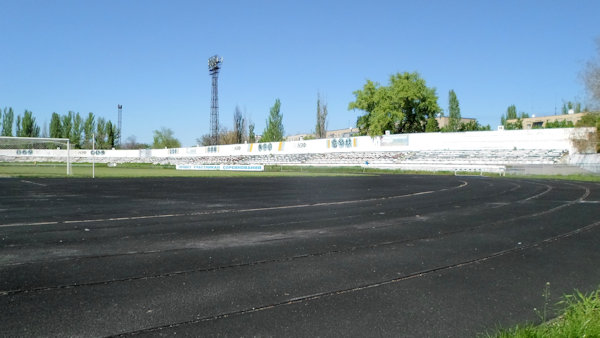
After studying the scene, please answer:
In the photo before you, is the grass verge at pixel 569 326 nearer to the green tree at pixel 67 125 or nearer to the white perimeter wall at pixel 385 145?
the white perimeter wall at pixel 385 145

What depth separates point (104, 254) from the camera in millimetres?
6383

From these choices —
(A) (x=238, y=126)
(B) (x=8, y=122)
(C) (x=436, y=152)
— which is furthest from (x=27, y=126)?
(C) (x=436, y=152)

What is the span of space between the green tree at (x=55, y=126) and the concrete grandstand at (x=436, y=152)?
18.7 m

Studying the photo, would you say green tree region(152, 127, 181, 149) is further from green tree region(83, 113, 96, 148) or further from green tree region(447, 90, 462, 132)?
green tree region(447, 90, 462, 132)

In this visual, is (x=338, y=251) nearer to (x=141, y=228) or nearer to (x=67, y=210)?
(x=141, y=228)

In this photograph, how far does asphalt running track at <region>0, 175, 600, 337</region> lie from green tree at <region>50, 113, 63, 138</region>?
105 m

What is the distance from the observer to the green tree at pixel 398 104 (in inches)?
2726

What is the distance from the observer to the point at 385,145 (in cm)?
6112

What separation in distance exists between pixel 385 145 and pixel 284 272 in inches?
2263

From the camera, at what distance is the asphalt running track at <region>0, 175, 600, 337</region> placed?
3.77 m

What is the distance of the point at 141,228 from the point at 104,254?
2574mm

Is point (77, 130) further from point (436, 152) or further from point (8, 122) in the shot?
point (436, 152)

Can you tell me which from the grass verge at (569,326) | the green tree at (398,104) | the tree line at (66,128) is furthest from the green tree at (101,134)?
the grass verge at (569,326)

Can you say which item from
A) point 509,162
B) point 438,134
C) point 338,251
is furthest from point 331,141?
point 338,251
